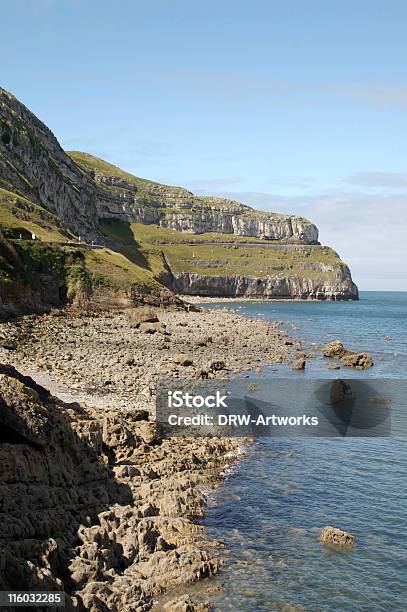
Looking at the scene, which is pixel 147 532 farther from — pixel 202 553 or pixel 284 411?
pixel 284 411

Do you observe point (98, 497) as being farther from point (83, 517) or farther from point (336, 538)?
point (336, 538)

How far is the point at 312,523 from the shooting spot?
22.6 m

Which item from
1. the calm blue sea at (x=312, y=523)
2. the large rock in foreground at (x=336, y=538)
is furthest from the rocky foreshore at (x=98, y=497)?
the large rock in foreground at (x=336, y=538)

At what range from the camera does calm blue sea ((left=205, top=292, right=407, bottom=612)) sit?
687 inches

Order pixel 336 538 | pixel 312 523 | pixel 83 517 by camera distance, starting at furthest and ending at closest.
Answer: pixel 312 523 → pixel 336 538 → pixel 83 517

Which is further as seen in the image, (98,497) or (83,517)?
(98,497)

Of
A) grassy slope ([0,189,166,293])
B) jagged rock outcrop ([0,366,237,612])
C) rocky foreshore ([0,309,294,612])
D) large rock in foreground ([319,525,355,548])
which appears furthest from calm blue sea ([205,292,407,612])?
grassy slope ([0,189,166,293])

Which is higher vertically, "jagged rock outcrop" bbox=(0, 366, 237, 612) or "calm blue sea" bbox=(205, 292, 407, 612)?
"jagged rock outcrop" bbox=(0, 366, 237, 612)

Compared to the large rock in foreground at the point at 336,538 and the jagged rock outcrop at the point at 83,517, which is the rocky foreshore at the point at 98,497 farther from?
the large rock in foreground at the point at 336,538

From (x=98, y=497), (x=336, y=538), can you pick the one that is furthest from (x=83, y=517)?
(x=336, y=538)

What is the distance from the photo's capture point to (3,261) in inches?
3093

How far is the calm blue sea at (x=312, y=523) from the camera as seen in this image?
17453 mm

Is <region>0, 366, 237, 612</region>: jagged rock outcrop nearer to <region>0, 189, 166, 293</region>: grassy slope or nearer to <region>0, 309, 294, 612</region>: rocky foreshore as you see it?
<region>0, 309, 294, 612</region>: rocky foreshore

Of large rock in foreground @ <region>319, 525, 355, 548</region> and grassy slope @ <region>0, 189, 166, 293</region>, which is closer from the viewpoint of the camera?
large rock in foreground @ <region>319, 525, 355, 548</region>
